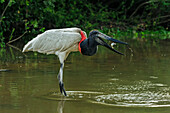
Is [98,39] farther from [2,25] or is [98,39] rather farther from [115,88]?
[2,25]

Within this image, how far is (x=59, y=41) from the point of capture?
6.84 metres

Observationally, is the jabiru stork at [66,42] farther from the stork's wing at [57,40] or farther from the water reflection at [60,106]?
the water reflection at [60,106]

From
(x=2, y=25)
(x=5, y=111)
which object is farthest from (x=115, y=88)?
(x=2, y=25)

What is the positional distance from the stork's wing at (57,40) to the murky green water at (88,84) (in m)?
0.65

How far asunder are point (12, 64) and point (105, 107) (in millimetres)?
4442

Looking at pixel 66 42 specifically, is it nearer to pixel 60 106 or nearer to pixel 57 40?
pixel 57 40

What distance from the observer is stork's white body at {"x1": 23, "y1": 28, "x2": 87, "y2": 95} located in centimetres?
679

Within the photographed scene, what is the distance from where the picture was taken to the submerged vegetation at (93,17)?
14.5m

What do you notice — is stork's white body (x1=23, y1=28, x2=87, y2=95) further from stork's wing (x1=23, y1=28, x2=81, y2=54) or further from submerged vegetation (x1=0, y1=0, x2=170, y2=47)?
submerged vegetation (x1=0, y1=0, x2=170, y2=47)

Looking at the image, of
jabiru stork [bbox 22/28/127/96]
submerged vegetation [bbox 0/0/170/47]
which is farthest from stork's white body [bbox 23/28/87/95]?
submerged vegetation [bbox 0/0/170/47]

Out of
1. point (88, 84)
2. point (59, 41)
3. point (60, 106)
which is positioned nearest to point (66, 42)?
point (59, 41)

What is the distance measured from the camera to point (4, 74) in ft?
26.9

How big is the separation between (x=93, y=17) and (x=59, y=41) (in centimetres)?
1203

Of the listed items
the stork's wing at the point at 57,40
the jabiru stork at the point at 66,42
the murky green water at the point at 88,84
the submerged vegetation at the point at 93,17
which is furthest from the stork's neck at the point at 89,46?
the submerged vegetation at the point at 93,17
